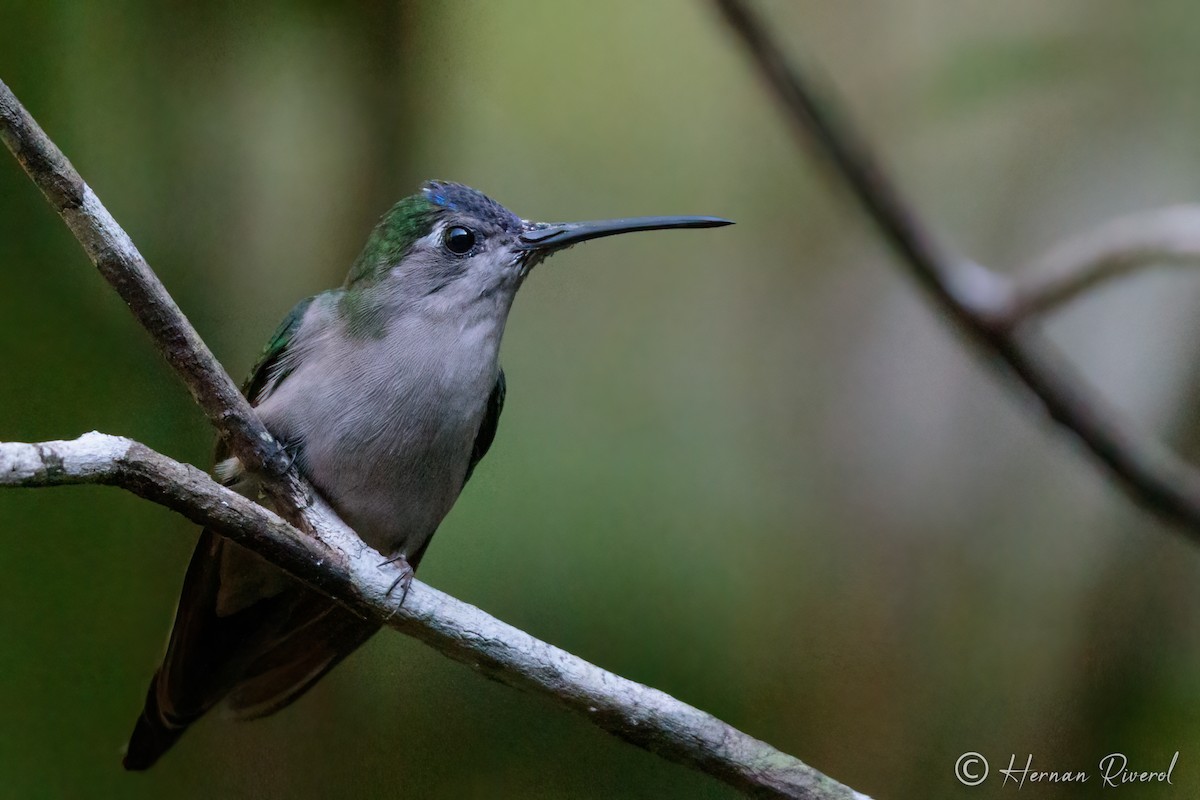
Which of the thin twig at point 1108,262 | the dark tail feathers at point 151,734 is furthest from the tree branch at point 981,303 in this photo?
the dark tail feathers at point 151,734

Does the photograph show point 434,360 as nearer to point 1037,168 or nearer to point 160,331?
point 160,331

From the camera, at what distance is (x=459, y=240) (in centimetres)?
181

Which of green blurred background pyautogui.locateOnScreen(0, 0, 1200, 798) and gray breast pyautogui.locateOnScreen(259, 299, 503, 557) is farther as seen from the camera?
green blurred background pyautogui.locateOnScreen(0, 0, 1200, 798)

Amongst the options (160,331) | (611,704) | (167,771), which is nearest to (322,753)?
(167,771)

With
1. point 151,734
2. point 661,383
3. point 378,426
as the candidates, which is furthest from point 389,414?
point 661,383

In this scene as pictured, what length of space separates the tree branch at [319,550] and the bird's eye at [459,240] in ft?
1.70

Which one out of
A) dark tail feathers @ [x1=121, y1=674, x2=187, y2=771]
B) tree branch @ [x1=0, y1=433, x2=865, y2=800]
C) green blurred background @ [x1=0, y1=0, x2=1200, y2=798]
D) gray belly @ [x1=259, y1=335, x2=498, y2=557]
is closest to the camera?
tree branch @ [x1=0, y1=433, x2=865, y2=800]

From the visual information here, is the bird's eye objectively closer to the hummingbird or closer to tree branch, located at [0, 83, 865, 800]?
the hummingbird

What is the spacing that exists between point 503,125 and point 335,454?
1.49 m

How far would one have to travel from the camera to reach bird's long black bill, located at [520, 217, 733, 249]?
171 centimetres

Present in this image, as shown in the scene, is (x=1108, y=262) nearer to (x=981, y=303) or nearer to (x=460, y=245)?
(x=981, y=303)

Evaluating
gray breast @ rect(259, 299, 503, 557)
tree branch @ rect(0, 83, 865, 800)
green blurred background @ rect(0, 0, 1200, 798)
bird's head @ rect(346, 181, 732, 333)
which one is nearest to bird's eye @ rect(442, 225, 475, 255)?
bird's head @ rect(346, 181, 732, 333)

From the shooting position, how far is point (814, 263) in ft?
10.5

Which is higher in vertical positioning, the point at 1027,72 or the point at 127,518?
the point at 1027,72
